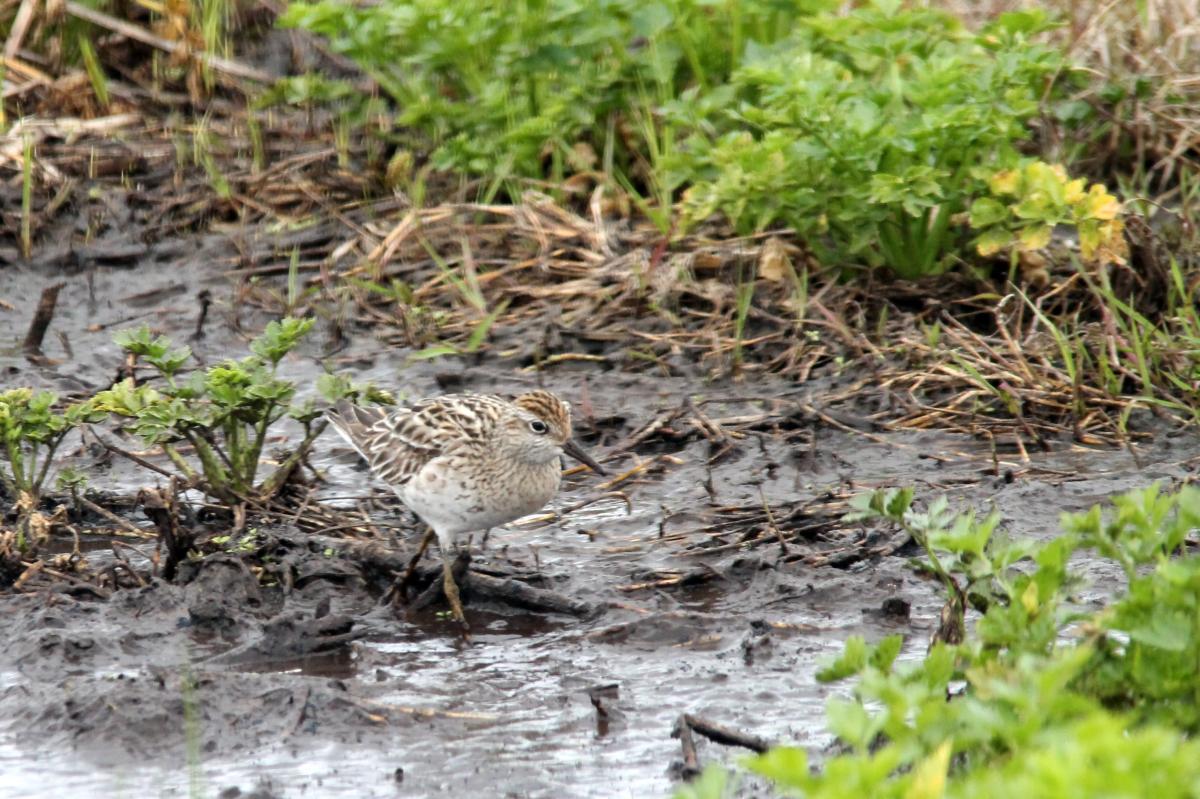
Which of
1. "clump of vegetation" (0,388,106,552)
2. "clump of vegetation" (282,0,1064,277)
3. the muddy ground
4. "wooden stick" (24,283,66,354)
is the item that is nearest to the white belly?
the muddy ground

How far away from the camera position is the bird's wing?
675 cm

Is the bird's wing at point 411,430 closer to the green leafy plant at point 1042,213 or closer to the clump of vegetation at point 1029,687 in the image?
the clump of vegetation at point 1029,687

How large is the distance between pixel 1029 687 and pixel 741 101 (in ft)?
19.8

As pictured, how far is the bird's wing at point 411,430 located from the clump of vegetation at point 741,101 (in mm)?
2081

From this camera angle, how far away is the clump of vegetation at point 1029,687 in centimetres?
333

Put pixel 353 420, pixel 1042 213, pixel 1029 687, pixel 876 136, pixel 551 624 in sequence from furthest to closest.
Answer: pixel 876 136 < pixel 1042 213 < pixel 353 420 < pixel 551 624 < pixel 1029 687

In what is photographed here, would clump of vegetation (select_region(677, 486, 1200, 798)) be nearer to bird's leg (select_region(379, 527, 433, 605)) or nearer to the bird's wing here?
bird's leg (select_region(379, 527, 433, 605))

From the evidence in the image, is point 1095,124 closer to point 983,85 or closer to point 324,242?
point 983,85

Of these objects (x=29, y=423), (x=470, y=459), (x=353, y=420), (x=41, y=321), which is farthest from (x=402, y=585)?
(x=41, y=321)

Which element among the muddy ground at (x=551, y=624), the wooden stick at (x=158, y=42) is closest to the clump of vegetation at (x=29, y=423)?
the muddy ground at (x=551, y=624)

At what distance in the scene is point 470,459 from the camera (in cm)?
657

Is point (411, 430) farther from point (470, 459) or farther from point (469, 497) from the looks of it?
point (469, 497)

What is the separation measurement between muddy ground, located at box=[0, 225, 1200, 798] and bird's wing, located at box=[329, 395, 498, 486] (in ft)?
1.31

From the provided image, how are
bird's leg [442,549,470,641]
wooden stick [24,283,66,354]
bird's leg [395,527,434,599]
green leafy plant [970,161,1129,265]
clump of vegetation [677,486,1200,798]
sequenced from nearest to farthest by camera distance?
1. clump of vegetation [677,486,1200,798]
2. bird's leg [442,549,470,641]
3. bird's leg [395,527,434,599]
4. green leafy plant [970,161,1129,265]
5. wooden stick [24,283,66,354]
